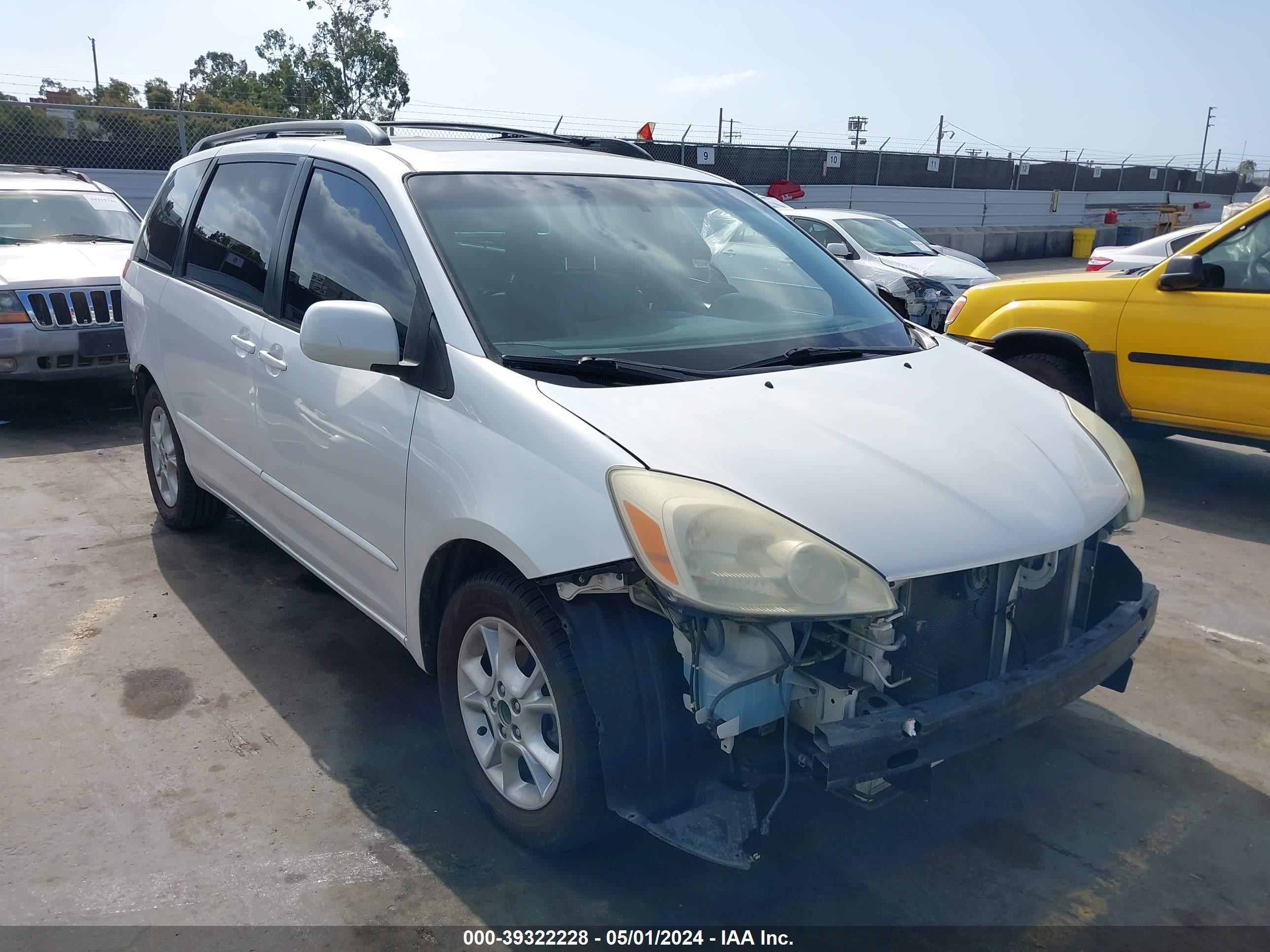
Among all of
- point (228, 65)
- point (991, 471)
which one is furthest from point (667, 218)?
point (228, 65)

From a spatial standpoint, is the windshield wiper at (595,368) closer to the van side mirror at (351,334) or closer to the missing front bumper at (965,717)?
the van side mirror at (351,334)

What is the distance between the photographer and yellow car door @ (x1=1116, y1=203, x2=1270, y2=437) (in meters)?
5.65

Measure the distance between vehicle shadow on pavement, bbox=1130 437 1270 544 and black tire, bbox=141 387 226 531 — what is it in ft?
16.9

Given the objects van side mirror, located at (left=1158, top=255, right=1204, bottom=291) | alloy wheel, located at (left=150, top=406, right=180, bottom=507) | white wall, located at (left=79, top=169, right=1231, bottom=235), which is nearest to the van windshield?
alloy wheel, located at (left=150, top=406, right=180, bottom=507)

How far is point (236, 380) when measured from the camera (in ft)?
13.2

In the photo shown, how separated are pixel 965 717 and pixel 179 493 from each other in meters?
4.10

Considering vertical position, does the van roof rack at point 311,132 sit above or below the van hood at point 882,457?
above

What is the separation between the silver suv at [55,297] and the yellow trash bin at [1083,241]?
22832 millimetres

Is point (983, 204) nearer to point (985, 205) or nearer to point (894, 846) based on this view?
point (985, 205)

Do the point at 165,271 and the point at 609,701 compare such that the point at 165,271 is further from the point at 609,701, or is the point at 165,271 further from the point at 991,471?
→ the point at 991,471

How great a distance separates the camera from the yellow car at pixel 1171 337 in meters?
5.69

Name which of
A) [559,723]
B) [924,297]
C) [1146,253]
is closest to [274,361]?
[559,723]

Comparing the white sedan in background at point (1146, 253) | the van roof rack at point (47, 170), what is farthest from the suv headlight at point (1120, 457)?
the van roof rack at point (47, 170)

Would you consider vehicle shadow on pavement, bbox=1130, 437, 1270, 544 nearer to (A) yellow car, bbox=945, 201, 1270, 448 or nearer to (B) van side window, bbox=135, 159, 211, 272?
(A) yellow car, bbox=945, 201, 1270, 448
